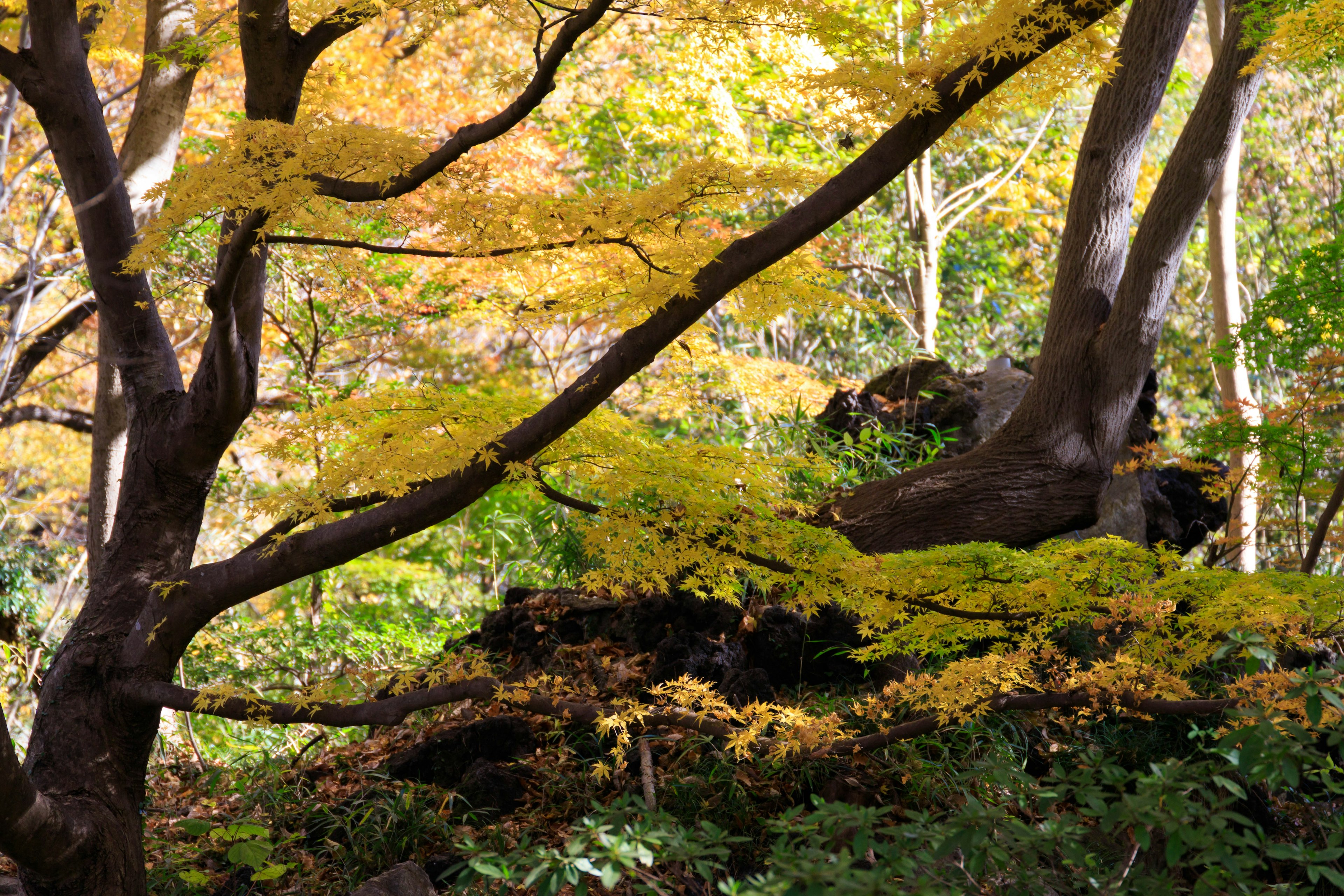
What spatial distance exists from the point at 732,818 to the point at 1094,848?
1237 mm

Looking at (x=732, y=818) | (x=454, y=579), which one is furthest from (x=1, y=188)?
(x=732, y=818)

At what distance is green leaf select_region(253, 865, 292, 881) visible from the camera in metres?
3.15

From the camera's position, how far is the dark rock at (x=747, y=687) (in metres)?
3.84

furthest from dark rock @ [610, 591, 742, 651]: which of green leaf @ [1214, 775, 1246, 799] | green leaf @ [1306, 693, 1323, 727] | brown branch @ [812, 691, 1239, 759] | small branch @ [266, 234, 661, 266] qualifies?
green leaf @ [1306, 693, 1323, 727]

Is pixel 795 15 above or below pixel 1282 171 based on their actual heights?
below

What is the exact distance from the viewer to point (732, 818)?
11.1 feet

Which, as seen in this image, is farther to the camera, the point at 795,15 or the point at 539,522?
the point at 539,522

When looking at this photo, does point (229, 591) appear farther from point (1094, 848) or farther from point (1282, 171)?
point (1282, 171)

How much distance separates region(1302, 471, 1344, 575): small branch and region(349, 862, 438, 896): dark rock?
Result: 3.68 metres

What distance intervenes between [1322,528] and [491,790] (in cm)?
363

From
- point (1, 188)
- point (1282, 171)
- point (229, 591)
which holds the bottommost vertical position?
point (229, 591)

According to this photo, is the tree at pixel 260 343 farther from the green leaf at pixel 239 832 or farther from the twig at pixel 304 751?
the twig at pixel 304 751

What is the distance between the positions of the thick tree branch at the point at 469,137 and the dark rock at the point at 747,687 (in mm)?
2360

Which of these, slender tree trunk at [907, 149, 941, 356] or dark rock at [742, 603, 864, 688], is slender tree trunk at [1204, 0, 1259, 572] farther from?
dark rock at [742, 603, 864, 688]
